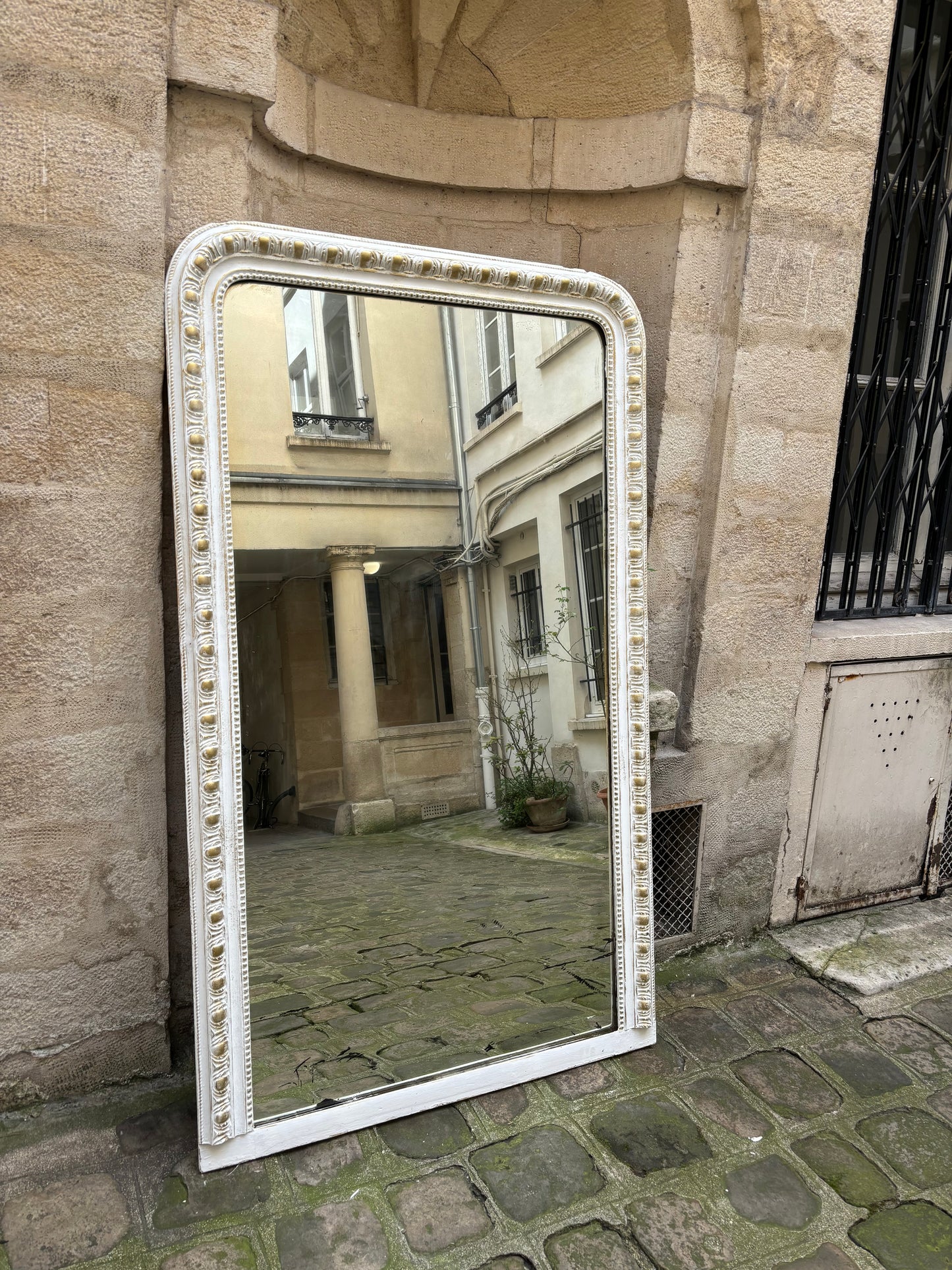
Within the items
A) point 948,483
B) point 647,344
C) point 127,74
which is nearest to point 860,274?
point 647,344

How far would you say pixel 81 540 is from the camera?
2.02 meters

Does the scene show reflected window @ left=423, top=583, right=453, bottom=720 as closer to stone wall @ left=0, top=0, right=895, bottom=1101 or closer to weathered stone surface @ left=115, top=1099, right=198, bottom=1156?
stone wall @ left=0, top=0, right=895, bottom=1101

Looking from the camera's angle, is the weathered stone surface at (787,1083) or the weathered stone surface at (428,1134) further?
the weathered stone surface at (787,1083)

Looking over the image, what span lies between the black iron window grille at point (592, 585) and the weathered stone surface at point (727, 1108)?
105 cm

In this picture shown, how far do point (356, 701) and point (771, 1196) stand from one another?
144 cm

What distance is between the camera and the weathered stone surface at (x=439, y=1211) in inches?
73.5

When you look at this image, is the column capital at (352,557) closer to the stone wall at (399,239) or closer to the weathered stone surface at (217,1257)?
the stone wall at (399,239)

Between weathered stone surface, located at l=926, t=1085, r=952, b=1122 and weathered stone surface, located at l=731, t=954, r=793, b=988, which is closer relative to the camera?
weathered stone surface, located at l=926, t=1085, r=952, b=1122

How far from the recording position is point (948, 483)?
343cm

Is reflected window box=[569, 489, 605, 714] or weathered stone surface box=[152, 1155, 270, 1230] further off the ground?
reflected window box=[569, 489, 605, 714]

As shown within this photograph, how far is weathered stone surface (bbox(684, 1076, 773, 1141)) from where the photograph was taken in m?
2.25

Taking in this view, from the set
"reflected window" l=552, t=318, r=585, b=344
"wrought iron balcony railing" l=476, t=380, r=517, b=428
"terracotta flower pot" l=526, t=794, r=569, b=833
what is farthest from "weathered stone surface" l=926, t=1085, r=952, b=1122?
"reflected window" l=552, t=318, r=585, b=344

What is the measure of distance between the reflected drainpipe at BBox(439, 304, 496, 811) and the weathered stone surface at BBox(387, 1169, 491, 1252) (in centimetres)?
82

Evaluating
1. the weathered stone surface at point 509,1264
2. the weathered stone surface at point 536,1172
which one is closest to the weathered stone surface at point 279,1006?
the weathered stone surface at point 536,1172
